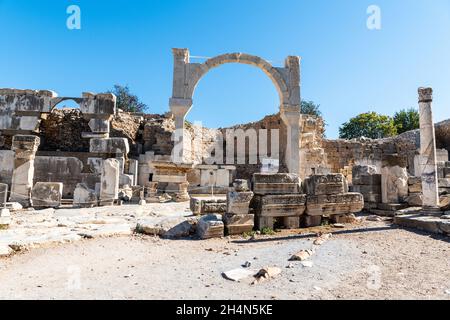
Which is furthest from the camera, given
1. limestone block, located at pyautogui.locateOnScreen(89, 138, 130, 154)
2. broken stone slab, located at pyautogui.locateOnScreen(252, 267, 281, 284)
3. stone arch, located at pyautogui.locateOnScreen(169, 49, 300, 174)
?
stone arch, located at pyautogui.locateOnScreen(169, 49, 300, 174)

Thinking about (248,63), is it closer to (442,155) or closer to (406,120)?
(442,155)

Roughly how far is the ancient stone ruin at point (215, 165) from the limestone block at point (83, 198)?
3 cm

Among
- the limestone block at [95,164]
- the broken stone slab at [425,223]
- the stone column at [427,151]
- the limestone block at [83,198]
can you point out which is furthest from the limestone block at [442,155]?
the limestone block at [83,198]

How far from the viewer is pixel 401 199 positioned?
8.16 m

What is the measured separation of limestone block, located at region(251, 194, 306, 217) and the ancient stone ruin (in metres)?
0.02

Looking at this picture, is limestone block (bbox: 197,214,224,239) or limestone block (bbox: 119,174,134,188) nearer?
limestone block (bbox: 197,214,224,239)

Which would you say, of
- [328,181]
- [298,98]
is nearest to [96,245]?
[328,181]

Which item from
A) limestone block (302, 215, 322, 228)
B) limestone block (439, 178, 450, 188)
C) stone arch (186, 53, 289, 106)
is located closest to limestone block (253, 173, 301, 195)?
limestone block (302, 215, 322, 228)

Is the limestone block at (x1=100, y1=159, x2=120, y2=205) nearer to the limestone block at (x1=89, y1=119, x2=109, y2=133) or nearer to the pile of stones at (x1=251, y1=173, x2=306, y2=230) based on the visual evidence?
the limestone block at (x1=89, y1=119, x2=109, y2=133)

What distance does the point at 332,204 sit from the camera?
591 cm

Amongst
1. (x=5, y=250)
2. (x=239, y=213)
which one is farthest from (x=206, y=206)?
(x=5, y=250)

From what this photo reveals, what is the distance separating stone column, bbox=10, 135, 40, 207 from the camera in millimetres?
8609
